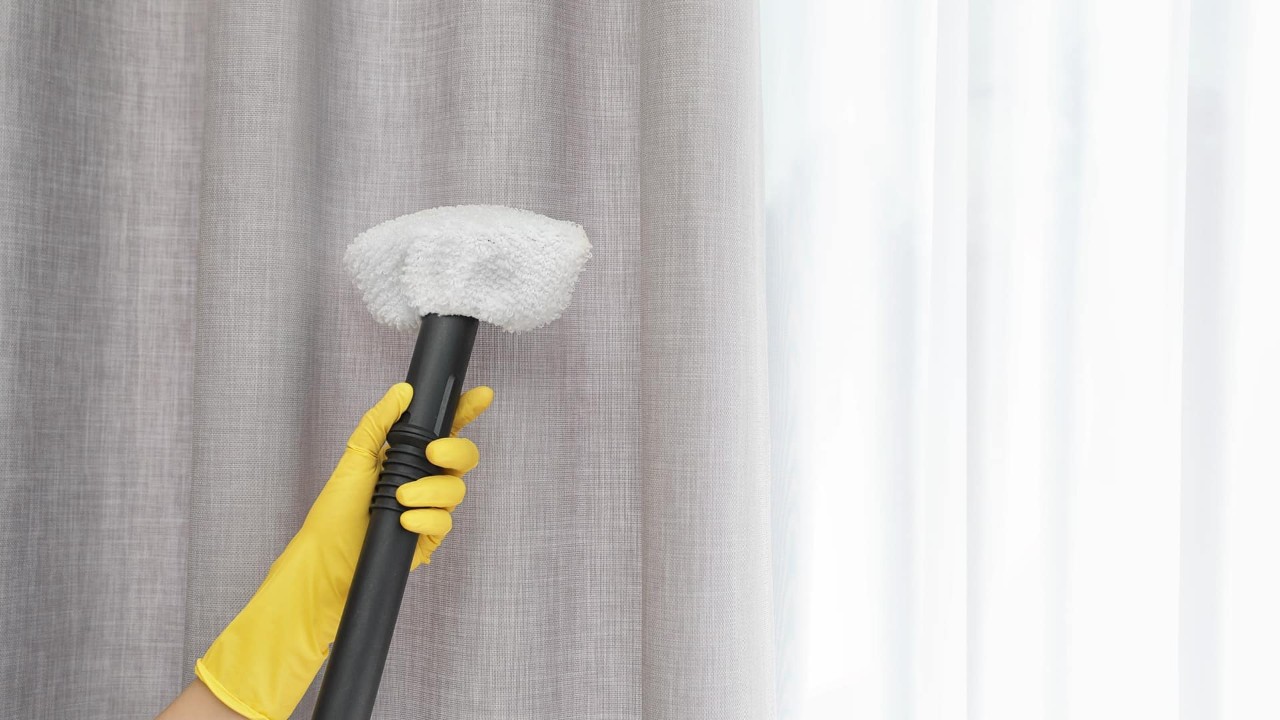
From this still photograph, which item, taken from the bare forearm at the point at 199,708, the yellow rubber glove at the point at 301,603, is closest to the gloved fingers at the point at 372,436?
the yellow rubber glove at the point at 301,603

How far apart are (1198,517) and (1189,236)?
218 mm

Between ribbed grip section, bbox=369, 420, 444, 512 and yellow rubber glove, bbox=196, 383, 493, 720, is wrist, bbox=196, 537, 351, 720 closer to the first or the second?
yellow rubber glove, bbox=196, 383, 493, 720

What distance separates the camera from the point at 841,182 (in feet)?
2.36

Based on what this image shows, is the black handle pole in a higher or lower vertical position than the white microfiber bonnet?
lower

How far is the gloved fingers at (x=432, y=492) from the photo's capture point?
22.8 inches

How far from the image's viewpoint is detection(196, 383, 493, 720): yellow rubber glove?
640 millimetres

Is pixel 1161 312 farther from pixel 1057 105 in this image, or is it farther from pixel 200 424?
pixel 200 424

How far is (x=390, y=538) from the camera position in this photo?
0.58 metres

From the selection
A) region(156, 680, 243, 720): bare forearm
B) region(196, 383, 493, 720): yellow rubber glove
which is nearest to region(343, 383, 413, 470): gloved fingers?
region(196, 383, 493, 720): yellow rubber glove

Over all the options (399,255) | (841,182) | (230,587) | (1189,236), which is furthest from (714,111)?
(230,587)

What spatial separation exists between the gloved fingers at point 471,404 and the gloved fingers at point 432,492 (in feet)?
0.18

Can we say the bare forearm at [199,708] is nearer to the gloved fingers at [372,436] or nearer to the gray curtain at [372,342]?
the gray curtain at [372,342]

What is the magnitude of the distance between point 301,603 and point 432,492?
16 centimetres

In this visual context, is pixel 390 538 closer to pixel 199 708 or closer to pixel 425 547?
pixel 425 547
